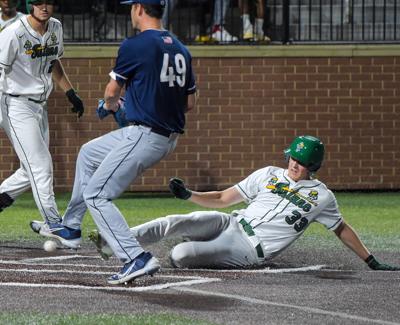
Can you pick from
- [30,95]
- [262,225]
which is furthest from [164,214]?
[262,225]

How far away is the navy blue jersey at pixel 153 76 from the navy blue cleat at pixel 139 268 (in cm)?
89

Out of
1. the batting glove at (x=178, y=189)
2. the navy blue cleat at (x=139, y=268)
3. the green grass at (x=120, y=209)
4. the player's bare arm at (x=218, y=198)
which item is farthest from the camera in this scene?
the green grass at (x=120, y=209)

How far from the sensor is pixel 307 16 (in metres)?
→ 18.4

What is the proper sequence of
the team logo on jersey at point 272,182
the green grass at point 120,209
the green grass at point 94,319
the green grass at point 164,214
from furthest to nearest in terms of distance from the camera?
the green grass at point 120,209
the team logo on jersey at point 272,182
the green grass at point 164,214
the green grass at point 94,319

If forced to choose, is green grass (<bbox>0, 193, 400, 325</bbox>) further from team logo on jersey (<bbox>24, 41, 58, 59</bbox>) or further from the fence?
the fence

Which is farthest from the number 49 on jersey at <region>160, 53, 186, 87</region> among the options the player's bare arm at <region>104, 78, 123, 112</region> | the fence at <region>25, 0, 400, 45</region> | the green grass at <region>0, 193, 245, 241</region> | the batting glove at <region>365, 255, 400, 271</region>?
the fence at <region>25, 0, 400, 45</region>

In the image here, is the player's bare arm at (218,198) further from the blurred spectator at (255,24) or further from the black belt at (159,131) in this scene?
the blurred spectator at (255,24)

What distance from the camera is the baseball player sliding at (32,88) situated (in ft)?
36.4

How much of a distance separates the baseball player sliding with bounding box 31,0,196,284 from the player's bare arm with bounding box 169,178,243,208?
0.52 meters

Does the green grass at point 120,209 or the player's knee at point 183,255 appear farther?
the green grass at point 120,209

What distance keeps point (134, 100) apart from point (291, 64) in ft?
30.2

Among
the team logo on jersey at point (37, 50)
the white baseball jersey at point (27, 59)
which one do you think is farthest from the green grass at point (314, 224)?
the team logo on jersey at point (37, 50)

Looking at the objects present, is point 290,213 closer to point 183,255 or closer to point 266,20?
point 183,255

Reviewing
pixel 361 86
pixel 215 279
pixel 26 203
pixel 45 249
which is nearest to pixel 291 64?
pixel 361 86
